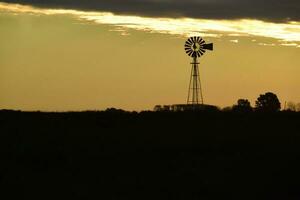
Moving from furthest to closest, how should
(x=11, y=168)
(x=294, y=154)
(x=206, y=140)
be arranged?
(x=206, y=140) < (x=294, y=154) < (x=11, y=168)

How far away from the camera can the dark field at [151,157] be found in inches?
852

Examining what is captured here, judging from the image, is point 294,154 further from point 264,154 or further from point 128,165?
point 128,165

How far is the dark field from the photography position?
21.6 metres

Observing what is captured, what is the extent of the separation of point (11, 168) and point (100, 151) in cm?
503

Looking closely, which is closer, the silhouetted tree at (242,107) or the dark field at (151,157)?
the dark field at (151,157)

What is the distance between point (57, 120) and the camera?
42469 mm

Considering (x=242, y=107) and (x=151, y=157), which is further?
(x=242, y=107)

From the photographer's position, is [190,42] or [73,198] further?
[190,42]

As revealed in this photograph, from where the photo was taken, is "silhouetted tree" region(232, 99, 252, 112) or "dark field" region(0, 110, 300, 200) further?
"silhouetted tree" region(232, 99, 252, 112)

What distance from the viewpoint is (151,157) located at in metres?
27.8

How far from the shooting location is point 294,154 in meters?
28.6

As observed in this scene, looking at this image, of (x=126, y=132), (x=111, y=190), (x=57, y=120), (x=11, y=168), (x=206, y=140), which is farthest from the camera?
(x=57, y=120)

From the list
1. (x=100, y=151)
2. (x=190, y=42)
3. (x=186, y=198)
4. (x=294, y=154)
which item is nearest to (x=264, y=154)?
(x=294, y=154)

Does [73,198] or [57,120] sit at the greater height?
[73,198]
